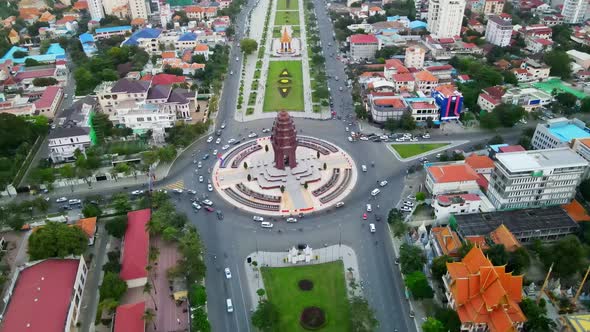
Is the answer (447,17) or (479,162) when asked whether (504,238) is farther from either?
(447,17)

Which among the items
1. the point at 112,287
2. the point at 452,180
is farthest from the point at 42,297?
the point at 452,180

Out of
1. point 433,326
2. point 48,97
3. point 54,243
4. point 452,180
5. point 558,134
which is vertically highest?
point 558,134

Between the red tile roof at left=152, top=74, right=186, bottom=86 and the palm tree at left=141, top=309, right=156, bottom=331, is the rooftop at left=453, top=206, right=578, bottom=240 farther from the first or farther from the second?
the red tile roof at left=152, top=74, right=186, bottom=86

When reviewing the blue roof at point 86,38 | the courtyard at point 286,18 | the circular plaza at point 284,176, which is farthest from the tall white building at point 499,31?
the blue roof at point 86,38

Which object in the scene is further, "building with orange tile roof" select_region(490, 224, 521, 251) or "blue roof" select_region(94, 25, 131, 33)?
"blue roof" select_region(94, 25, 131, 33)

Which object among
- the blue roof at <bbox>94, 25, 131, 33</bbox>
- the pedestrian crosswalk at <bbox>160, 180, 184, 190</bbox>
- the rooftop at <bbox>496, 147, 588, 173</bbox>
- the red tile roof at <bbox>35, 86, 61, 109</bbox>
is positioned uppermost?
the rooftop at <bbox>496, 147, 588, 173</bbox>

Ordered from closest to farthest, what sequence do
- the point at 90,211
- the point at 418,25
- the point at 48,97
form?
the point at 90,211 < the point at 48,97 < the point at 418,25

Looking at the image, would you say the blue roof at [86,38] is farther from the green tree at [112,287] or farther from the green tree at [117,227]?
the green tree at [112,287]

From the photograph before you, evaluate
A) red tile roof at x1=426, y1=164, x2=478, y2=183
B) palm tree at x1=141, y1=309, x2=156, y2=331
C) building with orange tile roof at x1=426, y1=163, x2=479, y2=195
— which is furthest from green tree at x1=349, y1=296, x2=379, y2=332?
red tile roof at x1=426, y1=164, x2=478, y2=183
